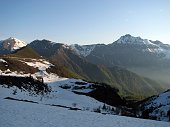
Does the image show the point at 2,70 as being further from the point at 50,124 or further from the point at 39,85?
the point at 50,124

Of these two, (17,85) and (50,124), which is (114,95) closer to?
(17,85)

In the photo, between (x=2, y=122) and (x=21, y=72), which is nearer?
(x=2, y=122)

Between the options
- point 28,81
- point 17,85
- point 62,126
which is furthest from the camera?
point 28,81

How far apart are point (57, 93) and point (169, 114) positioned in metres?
61.8

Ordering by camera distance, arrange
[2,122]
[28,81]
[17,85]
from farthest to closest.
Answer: [28,81] → [17,85] → [2,122]

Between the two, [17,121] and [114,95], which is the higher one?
[114,95]

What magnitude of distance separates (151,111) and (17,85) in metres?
99.2

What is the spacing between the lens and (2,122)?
3183 cm

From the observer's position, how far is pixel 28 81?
457ft

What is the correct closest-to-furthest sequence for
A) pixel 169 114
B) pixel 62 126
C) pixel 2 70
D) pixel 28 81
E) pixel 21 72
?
pixel 62 126 < pixel 28 81 < pixel 169 114 < pixel 2 70 < pixel 21 72

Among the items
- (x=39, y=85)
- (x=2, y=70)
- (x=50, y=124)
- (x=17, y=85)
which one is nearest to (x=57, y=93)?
(x=39, y=85)

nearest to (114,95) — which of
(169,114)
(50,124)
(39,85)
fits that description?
(169,114)

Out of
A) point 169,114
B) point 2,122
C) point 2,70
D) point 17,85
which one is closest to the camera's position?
point 2,122

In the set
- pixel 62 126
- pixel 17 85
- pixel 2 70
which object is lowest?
pixel 62 126
